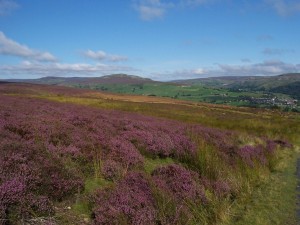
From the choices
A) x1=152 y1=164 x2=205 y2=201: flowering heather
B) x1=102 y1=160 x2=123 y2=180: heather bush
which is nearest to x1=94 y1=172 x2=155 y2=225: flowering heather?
x1=152 y1=164 x2=205 y2=201: flowering heather

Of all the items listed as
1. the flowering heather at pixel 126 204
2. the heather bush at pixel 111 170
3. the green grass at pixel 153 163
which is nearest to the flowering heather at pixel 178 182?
the flowering heather at pixel 126 204

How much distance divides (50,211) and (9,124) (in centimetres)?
542

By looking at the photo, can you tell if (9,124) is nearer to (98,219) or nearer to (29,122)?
(29,122)

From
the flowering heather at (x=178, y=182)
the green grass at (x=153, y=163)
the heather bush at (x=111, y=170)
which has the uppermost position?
the heather bush at (x=111, y=170)

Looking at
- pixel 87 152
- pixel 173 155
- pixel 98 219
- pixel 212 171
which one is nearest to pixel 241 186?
pixel 212 171

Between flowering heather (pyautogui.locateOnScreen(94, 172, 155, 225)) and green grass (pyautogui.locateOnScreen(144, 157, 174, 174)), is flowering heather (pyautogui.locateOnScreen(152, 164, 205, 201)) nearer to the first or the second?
flowering heather (pyautogui.locateOnScreen(94, 172, 155, 225))

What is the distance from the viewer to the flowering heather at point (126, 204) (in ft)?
23.3

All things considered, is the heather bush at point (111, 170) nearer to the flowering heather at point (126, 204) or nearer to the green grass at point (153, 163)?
the flowering heather at point (126, 204)

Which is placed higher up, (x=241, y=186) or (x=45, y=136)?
(x=45, y=136)

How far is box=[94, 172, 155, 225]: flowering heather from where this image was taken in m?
7.11

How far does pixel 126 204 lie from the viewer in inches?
303

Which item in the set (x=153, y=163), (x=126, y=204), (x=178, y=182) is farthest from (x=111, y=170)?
(x=153, y=163)

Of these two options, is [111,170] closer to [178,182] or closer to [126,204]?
[178,182]

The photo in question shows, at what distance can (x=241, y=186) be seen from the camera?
447 inches
